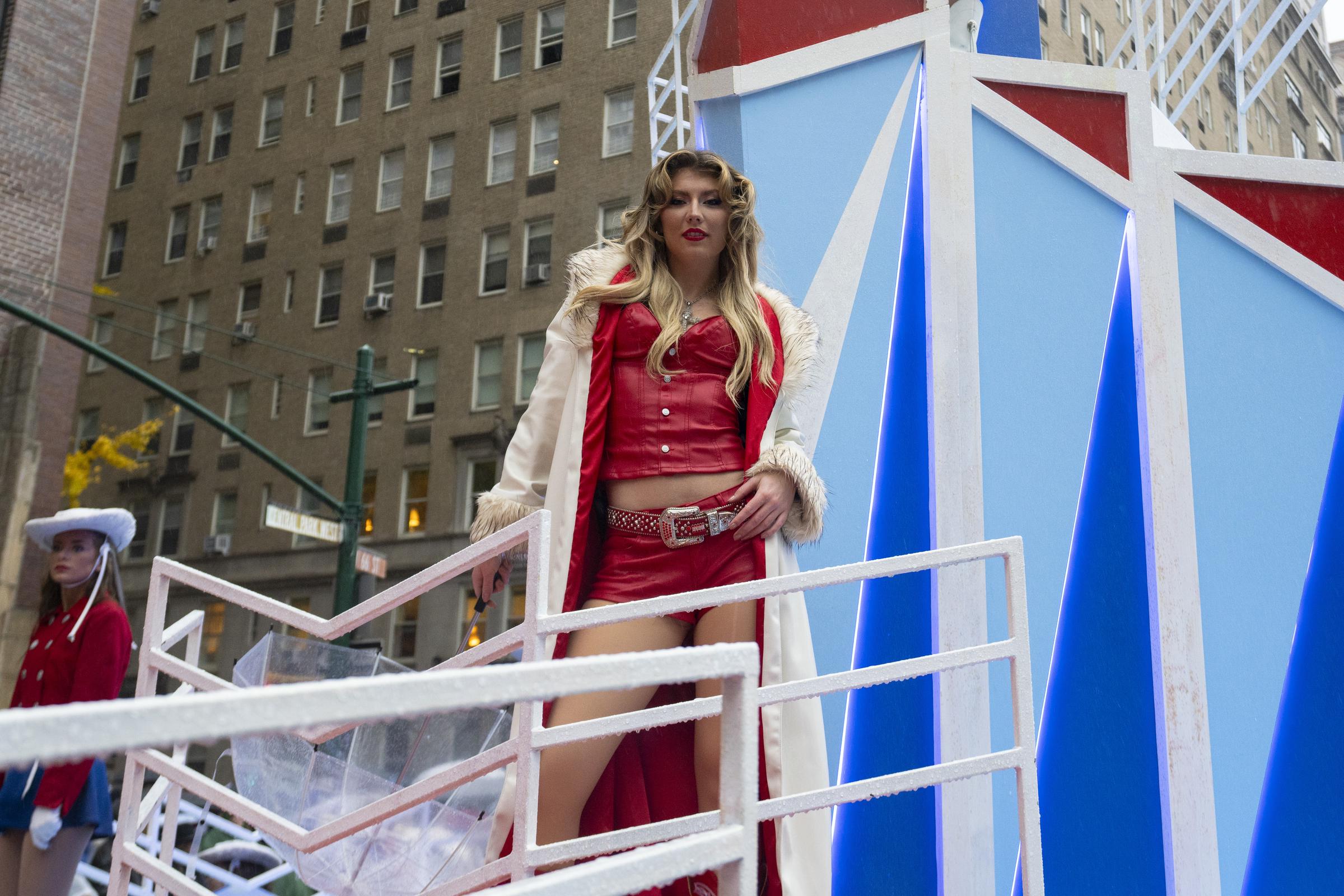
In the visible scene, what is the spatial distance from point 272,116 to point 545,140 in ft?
18.5

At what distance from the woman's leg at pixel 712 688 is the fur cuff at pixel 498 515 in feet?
1.57

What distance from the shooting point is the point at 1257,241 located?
440 centimetres

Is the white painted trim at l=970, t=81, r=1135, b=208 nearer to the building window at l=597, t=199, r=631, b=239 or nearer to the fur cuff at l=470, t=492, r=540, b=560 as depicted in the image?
the fur cuff at l=470, t=492, r=540, b=560

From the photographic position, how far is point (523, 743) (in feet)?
8.09

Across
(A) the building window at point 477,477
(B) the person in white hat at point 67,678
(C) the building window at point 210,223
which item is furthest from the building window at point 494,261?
(B) the person in white hat at point 67,678

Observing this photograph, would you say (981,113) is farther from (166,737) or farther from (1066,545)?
(166,737)

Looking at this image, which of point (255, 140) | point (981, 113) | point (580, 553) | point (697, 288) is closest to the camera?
point (580, 553)

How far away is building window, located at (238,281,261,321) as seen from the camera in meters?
26.5

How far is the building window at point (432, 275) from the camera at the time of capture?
76.3ft

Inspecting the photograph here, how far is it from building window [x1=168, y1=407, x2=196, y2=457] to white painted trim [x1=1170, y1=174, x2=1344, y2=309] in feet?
90.6

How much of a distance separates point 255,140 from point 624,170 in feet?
24.0

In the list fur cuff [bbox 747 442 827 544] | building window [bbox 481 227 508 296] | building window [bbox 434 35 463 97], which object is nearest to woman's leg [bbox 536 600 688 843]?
fur cuff [bbox 747 442 827 544]

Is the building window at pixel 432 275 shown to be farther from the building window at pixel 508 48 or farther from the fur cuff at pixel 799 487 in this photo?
the fur cuff at pixel 799 487

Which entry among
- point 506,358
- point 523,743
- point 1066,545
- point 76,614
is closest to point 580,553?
point 523,743
